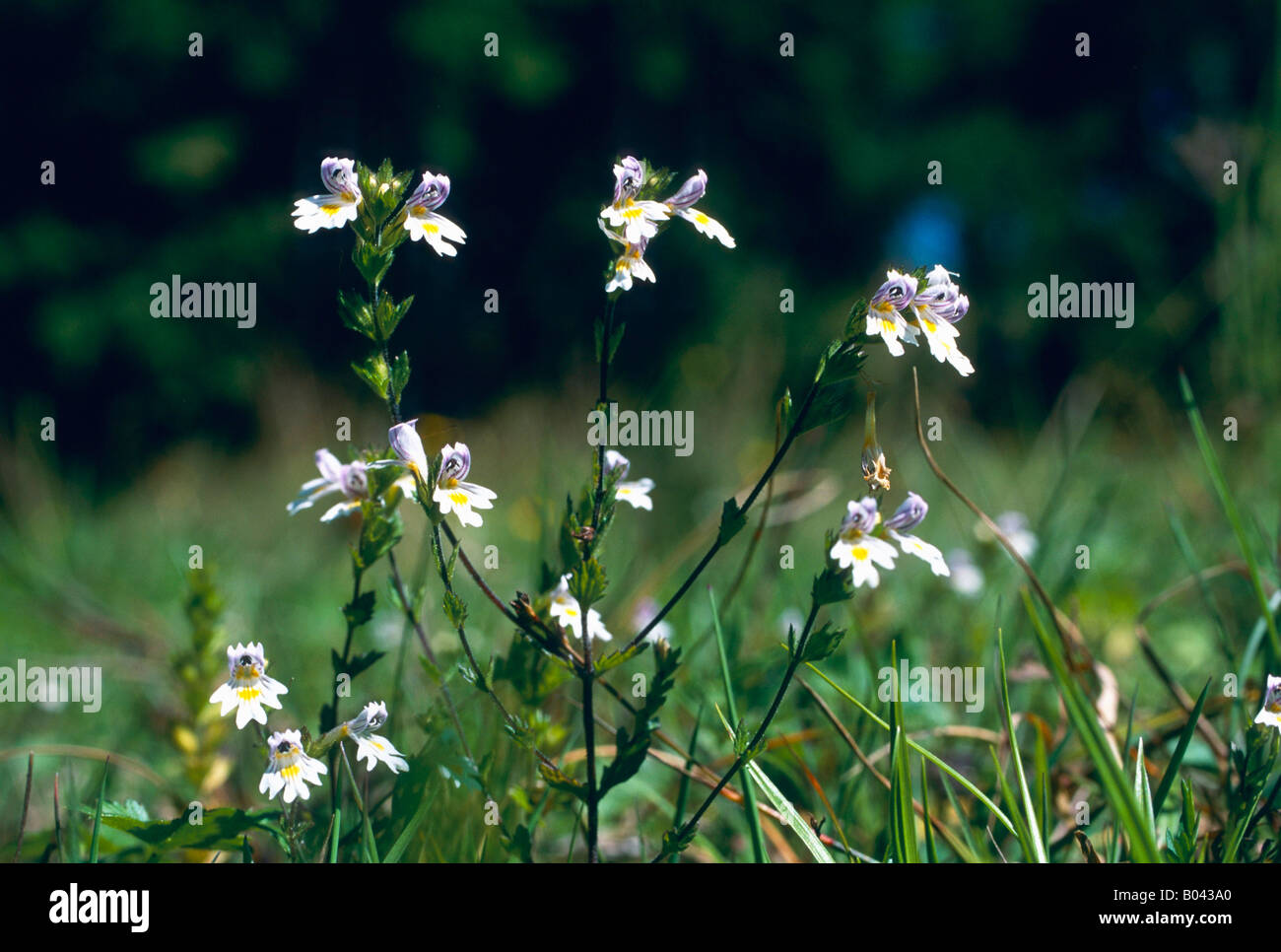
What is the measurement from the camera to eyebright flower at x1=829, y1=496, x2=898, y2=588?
1.86 ft

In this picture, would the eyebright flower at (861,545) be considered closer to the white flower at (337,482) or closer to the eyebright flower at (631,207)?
the eyebright flower at (631,207)

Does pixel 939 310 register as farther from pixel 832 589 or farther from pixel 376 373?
pixel 376 373

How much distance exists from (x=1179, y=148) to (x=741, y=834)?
2075 mm

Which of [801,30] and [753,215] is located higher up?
[801,30]

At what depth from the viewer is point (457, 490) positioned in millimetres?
632

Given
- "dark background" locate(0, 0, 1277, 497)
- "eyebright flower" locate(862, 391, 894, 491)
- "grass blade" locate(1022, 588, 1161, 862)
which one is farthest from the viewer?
"dark background" locate(0, 0, 1277, 497)

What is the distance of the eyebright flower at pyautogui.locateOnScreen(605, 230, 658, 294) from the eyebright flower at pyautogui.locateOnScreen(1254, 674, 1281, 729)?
515mm

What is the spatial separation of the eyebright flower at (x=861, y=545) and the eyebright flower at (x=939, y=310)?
109 mm

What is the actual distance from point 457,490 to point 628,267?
19 cm

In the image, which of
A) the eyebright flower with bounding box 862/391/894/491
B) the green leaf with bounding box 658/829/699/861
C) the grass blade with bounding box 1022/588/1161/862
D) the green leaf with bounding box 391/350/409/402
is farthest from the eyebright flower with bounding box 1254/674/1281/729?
the green leaf with bounding box 391/350/409/402

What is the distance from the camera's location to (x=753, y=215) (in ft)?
23.8

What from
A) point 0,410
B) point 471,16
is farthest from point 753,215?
point 0,410

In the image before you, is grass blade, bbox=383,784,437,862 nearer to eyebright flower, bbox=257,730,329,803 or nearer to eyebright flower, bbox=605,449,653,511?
eyebright flower, bbox=257,730,329,803

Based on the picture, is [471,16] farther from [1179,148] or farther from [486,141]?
[1179,148]
